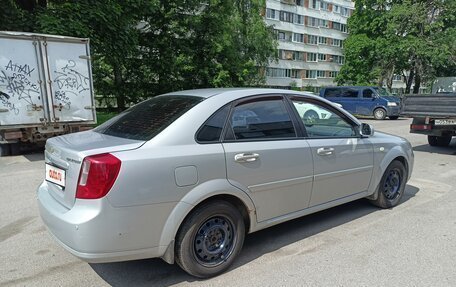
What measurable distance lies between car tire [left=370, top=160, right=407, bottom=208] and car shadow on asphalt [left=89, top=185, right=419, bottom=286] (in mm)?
163

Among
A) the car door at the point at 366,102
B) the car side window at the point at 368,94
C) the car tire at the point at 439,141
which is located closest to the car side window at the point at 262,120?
the car tire at the point at 439,141

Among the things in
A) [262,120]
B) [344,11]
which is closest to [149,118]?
[262,120]

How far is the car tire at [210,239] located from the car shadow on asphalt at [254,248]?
0.15 meters

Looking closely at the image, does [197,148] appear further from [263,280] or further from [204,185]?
[263,280]

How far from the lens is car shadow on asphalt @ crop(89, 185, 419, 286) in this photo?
3.08 meters

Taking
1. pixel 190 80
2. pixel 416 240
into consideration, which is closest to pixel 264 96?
pixel 416 240

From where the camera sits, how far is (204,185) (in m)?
2.91

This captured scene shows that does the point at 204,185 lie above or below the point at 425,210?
above

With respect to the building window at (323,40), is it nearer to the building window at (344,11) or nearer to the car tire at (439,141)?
the building window at (344,11)

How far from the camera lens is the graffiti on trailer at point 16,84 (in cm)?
798

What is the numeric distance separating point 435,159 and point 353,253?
20.7ft

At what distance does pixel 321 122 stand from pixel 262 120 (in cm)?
103

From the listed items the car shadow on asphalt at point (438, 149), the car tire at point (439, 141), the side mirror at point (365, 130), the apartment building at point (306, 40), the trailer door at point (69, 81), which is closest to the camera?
the side mirror at point (365, 130)

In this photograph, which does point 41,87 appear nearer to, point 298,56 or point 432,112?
point 432,112
